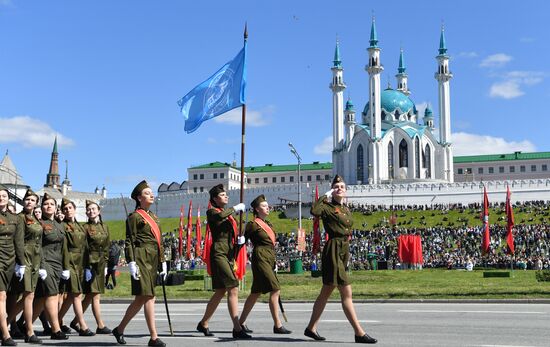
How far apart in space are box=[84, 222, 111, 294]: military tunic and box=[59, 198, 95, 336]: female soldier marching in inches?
4.3

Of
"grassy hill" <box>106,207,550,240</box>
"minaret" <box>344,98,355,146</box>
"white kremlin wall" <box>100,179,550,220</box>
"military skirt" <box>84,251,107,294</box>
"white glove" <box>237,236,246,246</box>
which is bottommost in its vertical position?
"military skirt" <box>84,251,107,294</box>

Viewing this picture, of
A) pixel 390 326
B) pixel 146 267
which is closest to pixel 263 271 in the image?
pixel 146 267

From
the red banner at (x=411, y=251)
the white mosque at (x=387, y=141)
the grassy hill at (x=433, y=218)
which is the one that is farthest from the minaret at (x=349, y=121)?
the red banner at (x=411, y=251)

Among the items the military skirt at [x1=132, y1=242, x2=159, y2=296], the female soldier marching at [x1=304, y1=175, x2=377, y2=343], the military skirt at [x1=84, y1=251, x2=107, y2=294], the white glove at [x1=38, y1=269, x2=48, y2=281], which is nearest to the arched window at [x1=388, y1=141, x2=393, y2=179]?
the military skirt at [x1=84, y1=251, x2=107, y2=294]

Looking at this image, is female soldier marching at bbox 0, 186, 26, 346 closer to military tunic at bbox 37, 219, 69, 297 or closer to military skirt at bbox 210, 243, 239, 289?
military tunic at bbox 37, 219, 69, 297

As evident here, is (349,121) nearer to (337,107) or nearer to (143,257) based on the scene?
(337,107)

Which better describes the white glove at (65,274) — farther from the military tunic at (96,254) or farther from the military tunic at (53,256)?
the military tunic at (96,254)

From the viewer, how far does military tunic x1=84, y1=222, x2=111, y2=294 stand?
1243cm

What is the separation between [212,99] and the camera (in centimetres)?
1531

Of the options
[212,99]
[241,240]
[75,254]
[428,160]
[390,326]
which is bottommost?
[390,326]

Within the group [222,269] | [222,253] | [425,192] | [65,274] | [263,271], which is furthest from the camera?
[425,192]

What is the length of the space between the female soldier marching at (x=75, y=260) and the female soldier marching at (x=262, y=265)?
8.85 feet

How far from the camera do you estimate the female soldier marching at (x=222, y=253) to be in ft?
36.9

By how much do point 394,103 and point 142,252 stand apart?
4542 inches
